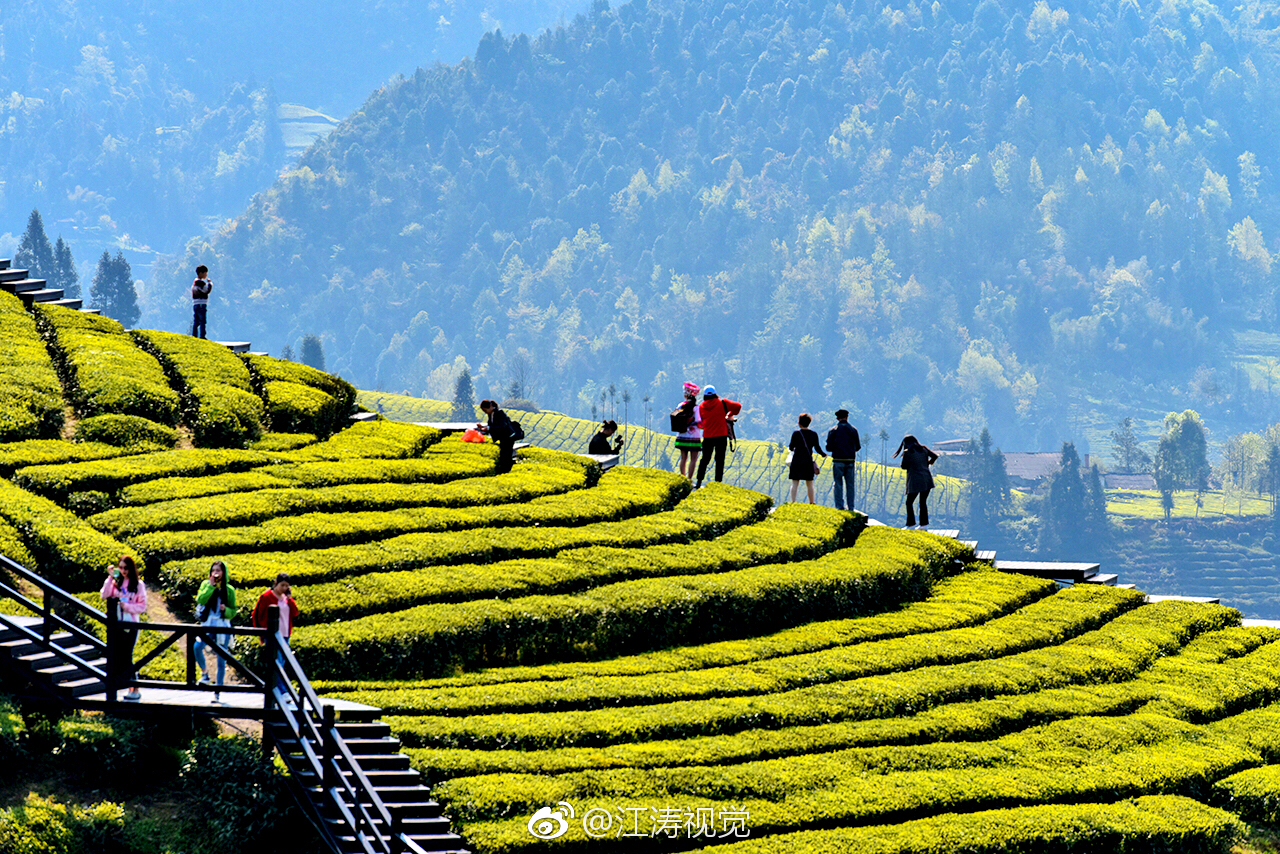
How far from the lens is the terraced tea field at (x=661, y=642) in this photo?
2358cm

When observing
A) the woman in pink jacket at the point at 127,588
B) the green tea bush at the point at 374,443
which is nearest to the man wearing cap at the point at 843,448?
the green tea bush at the point at 374,443

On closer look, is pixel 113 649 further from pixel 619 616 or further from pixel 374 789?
pixel 619 616

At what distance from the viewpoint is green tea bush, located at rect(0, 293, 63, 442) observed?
116 ft

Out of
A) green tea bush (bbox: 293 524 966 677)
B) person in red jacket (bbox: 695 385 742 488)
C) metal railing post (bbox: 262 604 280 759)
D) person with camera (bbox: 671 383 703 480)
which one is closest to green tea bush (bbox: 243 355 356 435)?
person with camera (bbox: 671 383 703 480)

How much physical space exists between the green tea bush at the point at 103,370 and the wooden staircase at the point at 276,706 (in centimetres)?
1654

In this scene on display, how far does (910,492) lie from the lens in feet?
132

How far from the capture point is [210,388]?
40562 millimetres

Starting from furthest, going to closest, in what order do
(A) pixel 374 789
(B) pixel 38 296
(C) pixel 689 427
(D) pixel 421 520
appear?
(B) pixel 38 296, (C) pixel 689 427, (D) pixel 421 520, (A) pixel 374 789

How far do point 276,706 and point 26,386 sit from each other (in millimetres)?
Result: 20721

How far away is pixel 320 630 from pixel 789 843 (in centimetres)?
1016

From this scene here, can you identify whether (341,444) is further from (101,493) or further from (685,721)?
(685,721)

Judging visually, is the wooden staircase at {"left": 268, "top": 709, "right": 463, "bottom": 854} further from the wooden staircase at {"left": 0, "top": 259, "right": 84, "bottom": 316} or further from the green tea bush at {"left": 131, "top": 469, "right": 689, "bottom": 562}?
the wooden staircase at {"left": 0, "top": 259, "right": 84, "bottom": 316}

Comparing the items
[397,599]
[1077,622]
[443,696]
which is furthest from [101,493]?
[1077,622]

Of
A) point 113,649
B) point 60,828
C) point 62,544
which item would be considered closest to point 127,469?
point 62,544
